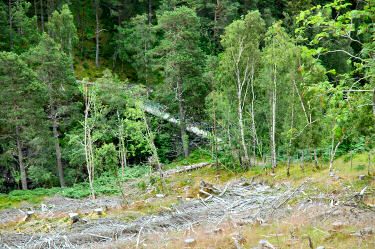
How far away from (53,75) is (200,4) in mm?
19892

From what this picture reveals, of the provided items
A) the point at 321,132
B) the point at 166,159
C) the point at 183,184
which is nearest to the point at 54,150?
the point at 166,159

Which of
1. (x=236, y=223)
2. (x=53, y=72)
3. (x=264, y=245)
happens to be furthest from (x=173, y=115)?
(x=264, y=245)

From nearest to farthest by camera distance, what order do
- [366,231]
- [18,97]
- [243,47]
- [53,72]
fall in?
1. [366,231]
2. [243,47]
3. [18,97]
4. [53,72]

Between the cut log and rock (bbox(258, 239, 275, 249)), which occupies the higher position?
rock (bbox(258, 239, 275, 249))

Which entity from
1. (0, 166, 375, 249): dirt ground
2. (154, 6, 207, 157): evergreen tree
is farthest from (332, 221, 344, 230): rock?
(154, 6, 207, 157): evergreen tree

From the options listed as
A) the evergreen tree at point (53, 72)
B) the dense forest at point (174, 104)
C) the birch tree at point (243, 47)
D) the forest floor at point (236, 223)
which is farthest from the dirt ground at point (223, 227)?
the evergreen tree at point (53, 72)

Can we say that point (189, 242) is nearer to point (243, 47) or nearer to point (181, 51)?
point (243, 47)

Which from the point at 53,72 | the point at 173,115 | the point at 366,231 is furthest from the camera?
the point at 173,115

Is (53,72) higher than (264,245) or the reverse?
higher

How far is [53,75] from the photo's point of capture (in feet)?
71.8

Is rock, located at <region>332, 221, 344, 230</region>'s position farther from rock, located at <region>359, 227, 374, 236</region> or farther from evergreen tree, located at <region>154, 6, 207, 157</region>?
evergreen tree, located at <region>154, 6, 207, 157</region>

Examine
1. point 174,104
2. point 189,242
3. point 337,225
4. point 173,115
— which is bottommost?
point 189,242

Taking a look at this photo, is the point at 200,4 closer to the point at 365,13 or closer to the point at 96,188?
the point at 96,188

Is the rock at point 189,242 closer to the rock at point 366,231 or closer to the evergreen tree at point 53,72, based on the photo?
the rock at point 366,231
